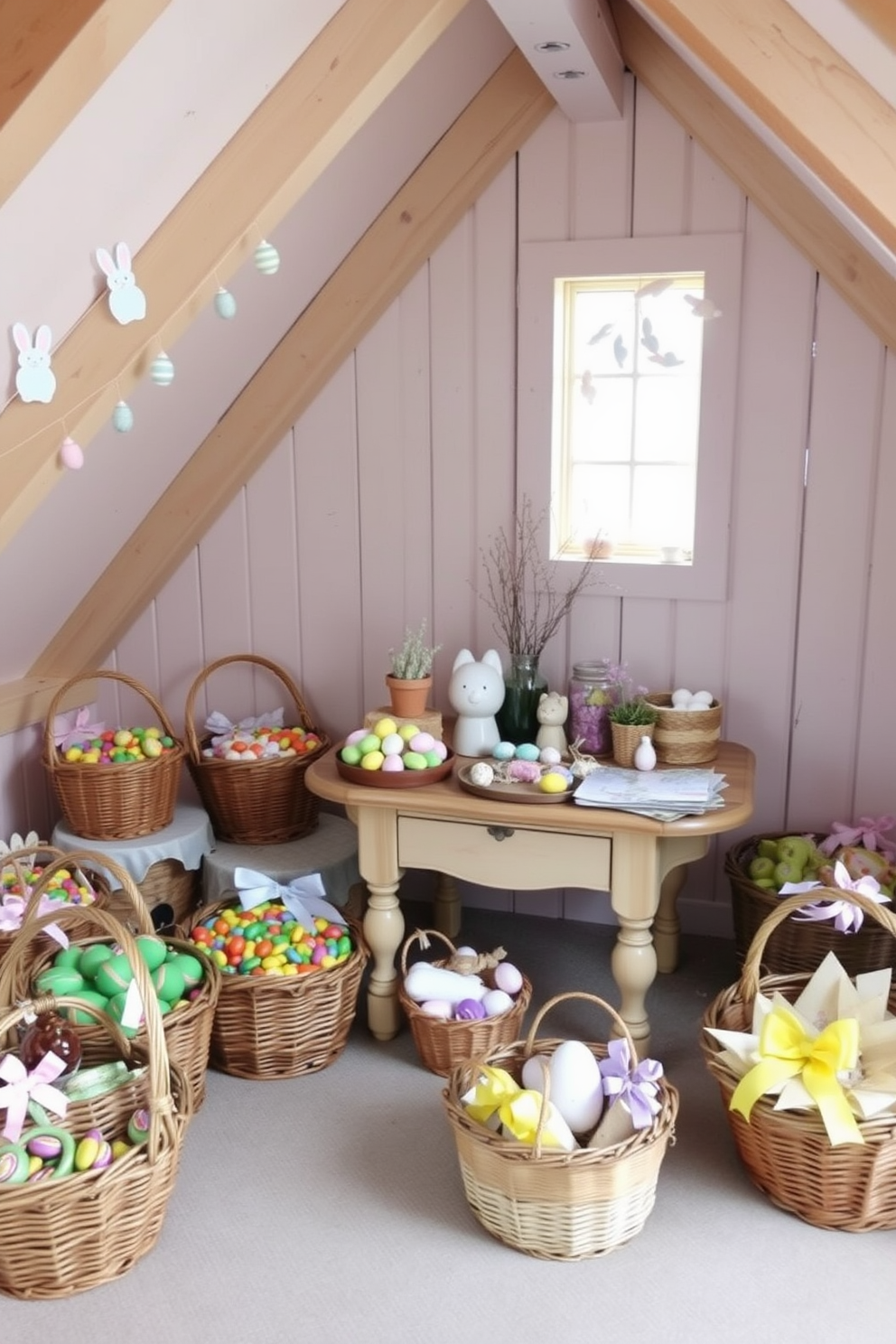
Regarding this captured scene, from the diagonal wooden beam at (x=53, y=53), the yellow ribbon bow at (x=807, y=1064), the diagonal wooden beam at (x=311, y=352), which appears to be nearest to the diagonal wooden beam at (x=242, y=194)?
the diagonal wooden beam at (x=53, y=53)

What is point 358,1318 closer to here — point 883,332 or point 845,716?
point 845,716

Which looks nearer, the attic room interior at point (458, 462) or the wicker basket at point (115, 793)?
the attic room interior at point (458, 462)

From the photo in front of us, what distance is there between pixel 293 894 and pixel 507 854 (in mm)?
554

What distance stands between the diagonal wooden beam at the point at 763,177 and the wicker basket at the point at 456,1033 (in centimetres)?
178

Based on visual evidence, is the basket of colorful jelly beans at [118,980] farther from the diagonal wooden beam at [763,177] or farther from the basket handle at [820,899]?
the diagonal wooden beam at [763,177]

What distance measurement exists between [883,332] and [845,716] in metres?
0.94

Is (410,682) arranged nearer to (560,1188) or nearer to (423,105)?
(560,1188)

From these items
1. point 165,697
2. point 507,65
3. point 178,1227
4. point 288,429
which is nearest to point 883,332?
point 507,65

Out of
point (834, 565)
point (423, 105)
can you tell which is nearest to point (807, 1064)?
point (834, 565)

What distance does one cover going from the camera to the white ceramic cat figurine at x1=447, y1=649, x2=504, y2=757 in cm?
287

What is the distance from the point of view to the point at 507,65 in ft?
9.73

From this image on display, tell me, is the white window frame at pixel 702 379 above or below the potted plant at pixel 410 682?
above

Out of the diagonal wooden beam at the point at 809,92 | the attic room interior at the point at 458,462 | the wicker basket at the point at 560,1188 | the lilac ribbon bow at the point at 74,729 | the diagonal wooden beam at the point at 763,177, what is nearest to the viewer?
the diagonal wooden beam at the point at 809,92

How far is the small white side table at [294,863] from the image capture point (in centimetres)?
303
